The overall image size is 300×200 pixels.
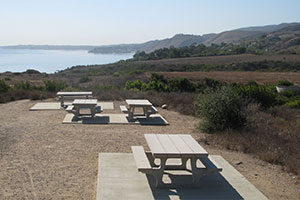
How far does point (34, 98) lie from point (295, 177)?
1173 cm

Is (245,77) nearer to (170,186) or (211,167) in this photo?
(211,167)

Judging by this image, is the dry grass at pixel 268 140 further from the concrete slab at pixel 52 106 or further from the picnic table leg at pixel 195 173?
the concrete slab at pixel 52 106

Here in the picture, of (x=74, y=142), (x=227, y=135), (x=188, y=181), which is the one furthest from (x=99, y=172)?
(x=227, y=135)

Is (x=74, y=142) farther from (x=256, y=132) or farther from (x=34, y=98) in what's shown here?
(x=34, y=98)

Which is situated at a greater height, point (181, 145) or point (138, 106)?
point (181, 145)

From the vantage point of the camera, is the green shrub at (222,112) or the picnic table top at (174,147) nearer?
the picnic table top at (174,147)

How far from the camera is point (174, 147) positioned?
18.1ft

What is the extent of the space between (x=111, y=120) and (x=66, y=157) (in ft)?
14.0

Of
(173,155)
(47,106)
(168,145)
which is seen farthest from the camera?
(47,106)

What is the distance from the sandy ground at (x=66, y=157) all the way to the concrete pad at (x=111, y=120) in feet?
1.13

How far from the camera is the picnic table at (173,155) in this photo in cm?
516

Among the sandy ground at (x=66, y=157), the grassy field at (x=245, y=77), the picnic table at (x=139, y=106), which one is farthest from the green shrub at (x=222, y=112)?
the grassy field at (x=245, y=77)

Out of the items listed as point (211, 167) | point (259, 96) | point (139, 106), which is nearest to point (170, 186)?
point (211, 167)

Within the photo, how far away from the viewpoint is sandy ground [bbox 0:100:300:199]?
17.5 feet
